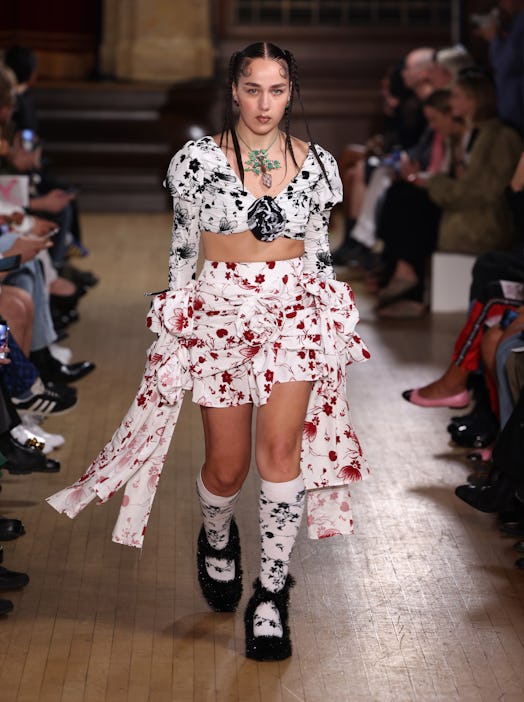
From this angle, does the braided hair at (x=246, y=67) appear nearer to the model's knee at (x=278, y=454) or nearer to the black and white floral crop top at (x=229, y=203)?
the black and white floral crop top at (x=229, y=203)

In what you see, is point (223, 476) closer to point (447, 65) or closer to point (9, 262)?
point (9, 262)

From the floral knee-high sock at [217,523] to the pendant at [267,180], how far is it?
72cm

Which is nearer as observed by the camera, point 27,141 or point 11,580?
point 11,580

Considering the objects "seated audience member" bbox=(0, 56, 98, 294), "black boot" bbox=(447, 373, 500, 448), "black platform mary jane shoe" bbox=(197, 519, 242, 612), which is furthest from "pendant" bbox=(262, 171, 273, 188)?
"seated audience member" bbox=(0, 56, 98, 294)

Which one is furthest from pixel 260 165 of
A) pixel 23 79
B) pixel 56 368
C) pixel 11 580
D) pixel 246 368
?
pixel 23 79

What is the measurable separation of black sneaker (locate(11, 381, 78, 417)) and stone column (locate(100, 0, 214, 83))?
701cm

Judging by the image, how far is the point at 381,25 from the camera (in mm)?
12414

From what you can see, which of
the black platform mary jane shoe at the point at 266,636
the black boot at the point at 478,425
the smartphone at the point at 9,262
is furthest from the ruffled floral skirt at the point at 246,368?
the black boot at the point at 478,425

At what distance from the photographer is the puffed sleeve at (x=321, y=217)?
3252 millimetres

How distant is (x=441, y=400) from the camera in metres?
5.39

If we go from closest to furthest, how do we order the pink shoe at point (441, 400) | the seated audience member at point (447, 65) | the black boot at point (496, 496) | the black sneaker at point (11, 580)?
1. the black sneaker at point (11, 580)
2. the black boot at point (496, 496)
3. the pink shoe at point (441, 400)
4. the seated audience member at point (447, 65)

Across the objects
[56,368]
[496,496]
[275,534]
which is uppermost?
[275,534]

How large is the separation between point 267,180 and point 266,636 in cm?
106

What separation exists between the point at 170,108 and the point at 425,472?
300 inches
